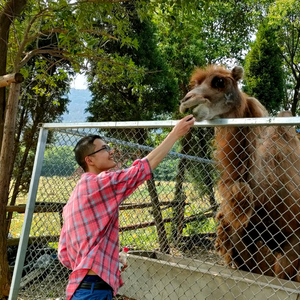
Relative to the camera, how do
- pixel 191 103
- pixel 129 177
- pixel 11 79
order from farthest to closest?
1. pixel 11 79
2. pixel 191 103
3. pixel 129 177

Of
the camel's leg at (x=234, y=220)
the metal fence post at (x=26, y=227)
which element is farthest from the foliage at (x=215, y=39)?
the camel's leg at (x=234, y=220)

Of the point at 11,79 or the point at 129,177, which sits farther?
the point at 11,79

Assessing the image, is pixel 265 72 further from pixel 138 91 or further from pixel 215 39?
pixel 138 91

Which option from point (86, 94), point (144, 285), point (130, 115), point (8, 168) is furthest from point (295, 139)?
point (86, 94)

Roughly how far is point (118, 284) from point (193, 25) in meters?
4.25

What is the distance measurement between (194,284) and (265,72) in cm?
895

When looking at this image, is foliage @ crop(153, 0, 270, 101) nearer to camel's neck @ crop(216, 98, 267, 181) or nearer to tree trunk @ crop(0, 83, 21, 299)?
tree trunk @ crop(0, 83, 21, 299)

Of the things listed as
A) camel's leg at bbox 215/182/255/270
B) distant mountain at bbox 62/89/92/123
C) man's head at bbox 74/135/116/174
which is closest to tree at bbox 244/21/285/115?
distant mountain at bbox 62/89/92/123

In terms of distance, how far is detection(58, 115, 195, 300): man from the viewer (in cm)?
234

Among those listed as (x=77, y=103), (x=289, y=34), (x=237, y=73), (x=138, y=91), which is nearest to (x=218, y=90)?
(x=237, y=73)

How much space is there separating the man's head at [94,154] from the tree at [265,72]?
29.2 ft

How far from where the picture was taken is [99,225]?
2.41m

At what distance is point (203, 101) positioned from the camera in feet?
11.0

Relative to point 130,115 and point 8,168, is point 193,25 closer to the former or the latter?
point 130,115
